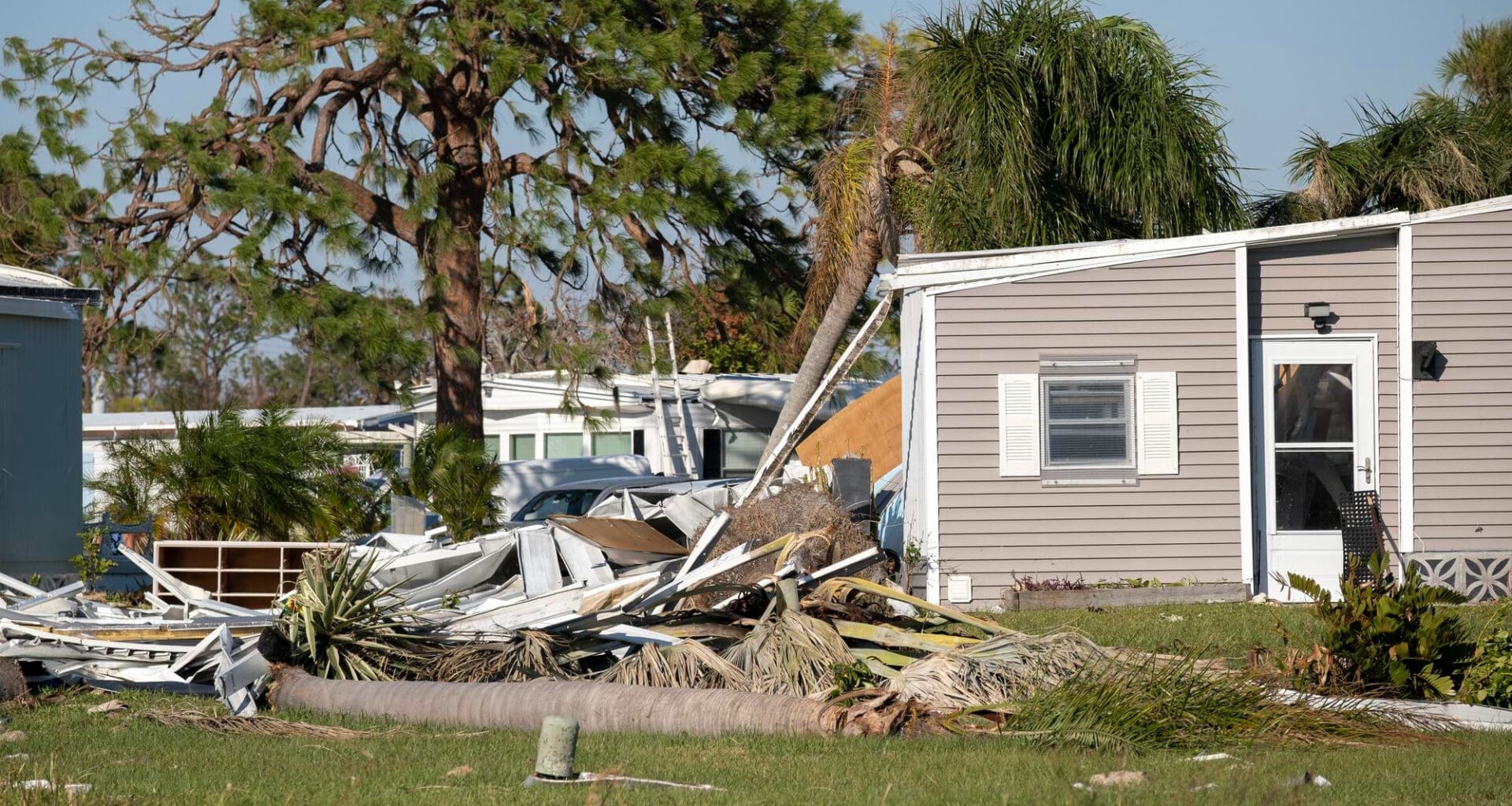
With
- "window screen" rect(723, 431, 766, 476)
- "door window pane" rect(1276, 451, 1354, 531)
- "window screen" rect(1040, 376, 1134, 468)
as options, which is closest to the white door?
"door window pane" rect(1276, 451, 1354, 531)

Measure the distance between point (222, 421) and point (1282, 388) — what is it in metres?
9.76

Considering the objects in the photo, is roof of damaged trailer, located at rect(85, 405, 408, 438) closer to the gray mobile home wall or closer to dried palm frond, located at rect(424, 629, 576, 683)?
the gray mobile home wall

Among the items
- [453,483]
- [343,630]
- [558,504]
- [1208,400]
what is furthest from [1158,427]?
[558,504]

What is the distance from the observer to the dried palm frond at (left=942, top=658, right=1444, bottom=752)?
692cm

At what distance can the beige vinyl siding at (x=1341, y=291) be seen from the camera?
12969 millimetres

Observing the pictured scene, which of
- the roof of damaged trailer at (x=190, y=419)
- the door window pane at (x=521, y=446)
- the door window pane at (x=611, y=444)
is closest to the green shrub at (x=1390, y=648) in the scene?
the door window pane at (x=611, y=444)

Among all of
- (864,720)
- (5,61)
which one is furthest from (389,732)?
(5,61)

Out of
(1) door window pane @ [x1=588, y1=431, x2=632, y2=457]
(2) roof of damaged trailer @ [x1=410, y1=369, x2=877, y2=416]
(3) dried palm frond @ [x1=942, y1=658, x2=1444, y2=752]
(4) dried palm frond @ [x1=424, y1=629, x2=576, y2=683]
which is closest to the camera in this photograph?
(3) dried palm frond @ [x1=942, y1=658, x2=1444, y2=752]

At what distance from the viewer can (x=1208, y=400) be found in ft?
42.3

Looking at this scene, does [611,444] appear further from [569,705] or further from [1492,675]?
[1492,675]

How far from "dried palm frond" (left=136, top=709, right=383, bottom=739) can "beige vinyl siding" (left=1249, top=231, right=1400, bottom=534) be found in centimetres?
882

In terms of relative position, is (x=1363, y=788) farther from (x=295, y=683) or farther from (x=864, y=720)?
(x=295, y=683)

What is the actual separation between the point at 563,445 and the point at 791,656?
1840 centimetres

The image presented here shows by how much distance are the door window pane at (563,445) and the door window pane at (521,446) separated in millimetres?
418
